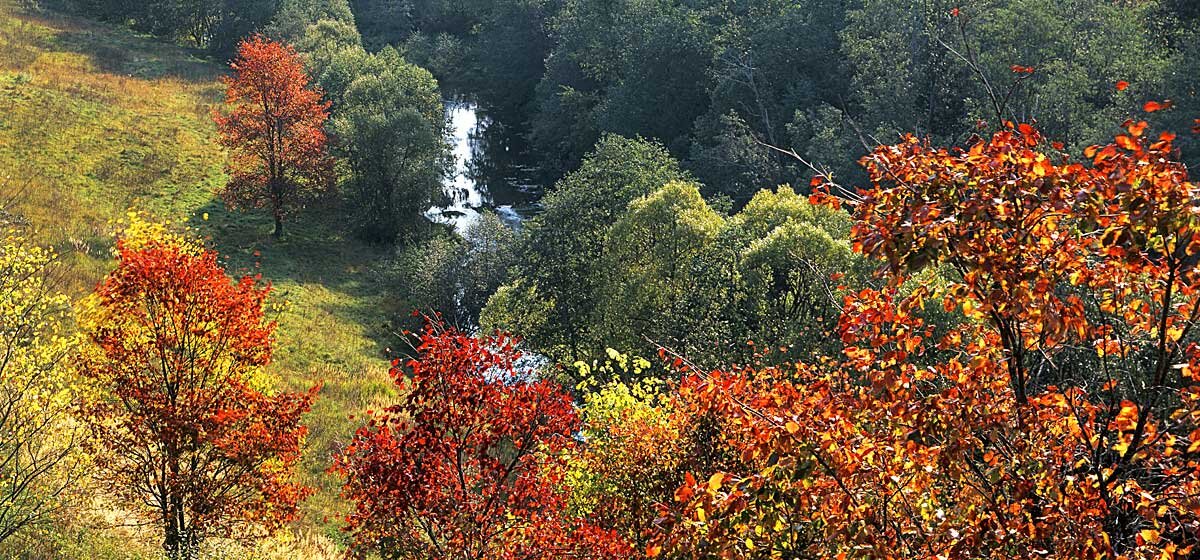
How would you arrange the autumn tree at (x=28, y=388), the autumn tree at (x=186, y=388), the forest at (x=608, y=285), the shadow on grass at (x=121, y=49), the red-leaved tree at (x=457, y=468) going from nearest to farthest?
the forest at (x=608, y=285)
the red-leaved tree at (x=457, y=468)
the autumn tree at (x=28, y=388)
the autumn tree at (x=186, y=388)
the shadow on grass at (x=121, y=49)

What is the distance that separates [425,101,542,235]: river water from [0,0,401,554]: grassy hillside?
9.69 meters

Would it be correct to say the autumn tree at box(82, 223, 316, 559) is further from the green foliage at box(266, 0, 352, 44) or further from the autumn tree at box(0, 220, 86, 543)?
the green foliage at box(266, 0, 352, 44)

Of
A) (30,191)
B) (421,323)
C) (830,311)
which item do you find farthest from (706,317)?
(30,191)

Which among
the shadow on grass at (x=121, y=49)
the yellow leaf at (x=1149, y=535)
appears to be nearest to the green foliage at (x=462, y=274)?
the shadow on grass at (x=121, y=49)

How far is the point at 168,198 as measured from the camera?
53750 mm

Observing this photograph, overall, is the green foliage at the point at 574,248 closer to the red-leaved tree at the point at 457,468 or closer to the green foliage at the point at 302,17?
the red-leaved tree at the point at 457,468

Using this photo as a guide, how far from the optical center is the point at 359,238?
57.2 meters

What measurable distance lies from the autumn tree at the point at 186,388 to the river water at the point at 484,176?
3712 cm

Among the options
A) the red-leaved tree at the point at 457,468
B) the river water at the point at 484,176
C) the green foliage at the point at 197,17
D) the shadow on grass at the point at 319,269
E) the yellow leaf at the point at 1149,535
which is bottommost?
the shadow on grass at the point at 319,269

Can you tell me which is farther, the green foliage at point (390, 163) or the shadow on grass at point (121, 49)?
the shadow on grass at point (121, 49)

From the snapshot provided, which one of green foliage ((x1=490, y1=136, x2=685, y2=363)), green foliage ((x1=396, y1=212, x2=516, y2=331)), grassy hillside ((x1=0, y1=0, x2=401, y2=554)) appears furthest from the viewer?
green foliage ((x1=396, y1=212, x2=516, y2=331))

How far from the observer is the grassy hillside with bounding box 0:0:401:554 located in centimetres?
3841

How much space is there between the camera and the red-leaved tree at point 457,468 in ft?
41.4

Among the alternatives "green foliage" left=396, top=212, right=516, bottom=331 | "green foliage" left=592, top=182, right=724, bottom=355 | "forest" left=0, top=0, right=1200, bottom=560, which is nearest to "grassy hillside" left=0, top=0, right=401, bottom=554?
"forest" left=0, top=0, right=1200, bottom=560
